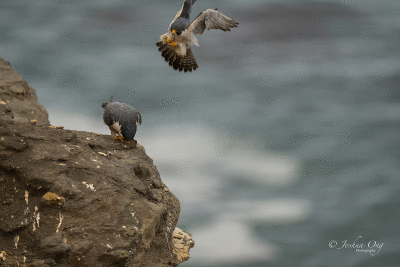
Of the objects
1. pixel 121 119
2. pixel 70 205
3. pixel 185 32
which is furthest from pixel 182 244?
pixel 185 32

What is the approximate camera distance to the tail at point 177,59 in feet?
31.8

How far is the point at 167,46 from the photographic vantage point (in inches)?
381

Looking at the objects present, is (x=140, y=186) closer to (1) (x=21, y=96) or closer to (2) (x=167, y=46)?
Result: (2) (x=167, y=46)

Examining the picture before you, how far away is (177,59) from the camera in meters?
9.73

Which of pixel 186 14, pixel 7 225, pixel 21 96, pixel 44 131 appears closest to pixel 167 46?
pixel 186 14

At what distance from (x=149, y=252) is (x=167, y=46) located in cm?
449

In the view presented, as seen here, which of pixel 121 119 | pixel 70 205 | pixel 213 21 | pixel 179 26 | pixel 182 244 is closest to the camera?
pixel 70 205

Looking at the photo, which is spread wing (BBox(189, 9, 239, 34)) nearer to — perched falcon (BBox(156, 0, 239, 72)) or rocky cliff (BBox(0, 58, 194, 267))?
perched falcon (BBox(156, 0, 239, 72))

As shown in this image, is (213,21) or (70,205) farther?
(213,21)

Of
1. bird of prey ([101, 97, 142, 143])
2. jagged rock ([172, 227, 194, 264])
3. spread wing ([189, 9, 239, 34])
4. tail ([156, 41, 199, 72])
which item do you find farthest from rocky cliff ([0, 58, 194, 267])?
spread wing ([189, 9, 239, 34])

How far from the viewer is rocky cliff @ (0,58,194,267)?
6.64m

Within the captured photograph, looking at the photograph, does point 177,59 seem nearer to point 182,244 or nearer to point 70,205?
point 182,244

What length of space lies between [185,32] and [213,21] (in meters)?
0.66

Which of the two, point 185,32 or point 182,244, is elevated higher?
point 185,32
